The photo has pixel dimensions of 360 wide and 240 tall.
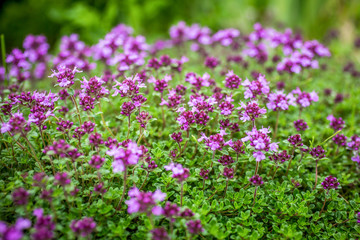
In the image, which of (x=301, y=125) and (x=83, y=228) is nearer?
→ (x=83, y=228)

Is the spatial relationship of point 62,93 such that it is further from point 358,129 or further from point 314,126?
point 358,129

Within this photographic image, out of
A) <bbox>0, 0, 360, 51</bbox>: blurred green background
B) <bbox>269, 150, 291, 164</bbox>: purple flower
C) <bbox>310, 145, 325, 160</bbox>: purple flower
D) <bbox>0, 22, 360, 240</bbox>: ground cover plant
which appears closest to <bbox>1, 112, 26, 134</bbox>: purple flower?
<bbox>0, 22, 360, 240</bbox>: ground cover plant

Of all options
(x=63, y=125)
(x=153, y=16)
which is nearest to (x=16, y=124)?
(x=63, y=125)

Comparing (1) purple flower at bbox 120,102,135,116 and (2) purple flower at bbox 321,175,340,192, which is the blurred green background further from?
(2) purple flower at bbox 321,175,340,192

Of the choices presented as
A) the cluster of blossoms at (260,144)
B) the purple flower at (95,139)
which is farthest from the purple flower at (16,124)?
the cluster of blossoms at (260,144)

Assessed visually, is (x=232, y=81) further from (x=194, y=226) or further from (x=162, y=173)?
(x=194, y=226)
